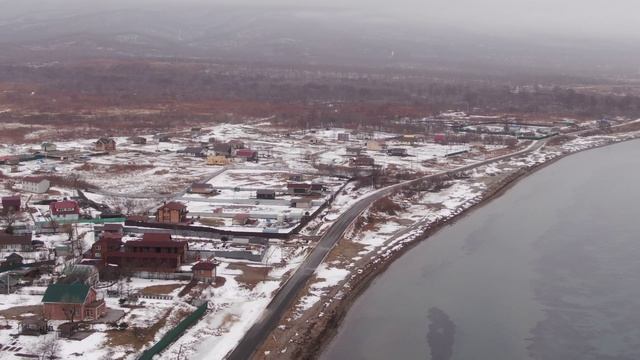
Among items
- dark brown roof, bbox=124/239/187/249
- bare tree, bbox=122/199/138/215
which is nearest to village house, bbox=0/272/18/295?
dark brown roof, bbox=124/239/187/249

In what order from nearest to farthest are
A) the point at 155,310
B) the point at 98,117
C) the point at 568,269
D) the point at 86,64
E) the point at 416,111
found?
1. the point at 155,310
2. the point at 568,269
3. the point at 98,117
4. the point at 416,111
5. the point at 86,64

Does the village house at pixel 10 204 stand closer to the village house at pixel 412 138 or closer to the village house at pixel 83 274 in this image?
the village house at pixel 83 274

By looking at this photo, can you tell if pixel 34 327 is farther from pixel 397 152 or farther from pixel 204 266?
pixel 397 152

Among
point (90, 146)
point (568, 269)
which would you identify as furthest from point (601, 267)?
point (90, 146)

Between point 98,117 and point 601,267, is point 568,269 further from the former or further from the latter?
point 98,117

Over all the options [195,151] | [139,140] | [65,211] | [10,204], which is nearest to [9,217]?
[10,204]

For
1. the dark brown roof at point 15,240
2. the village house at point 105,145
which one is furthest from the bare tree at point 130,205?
the village house at point 105,145
